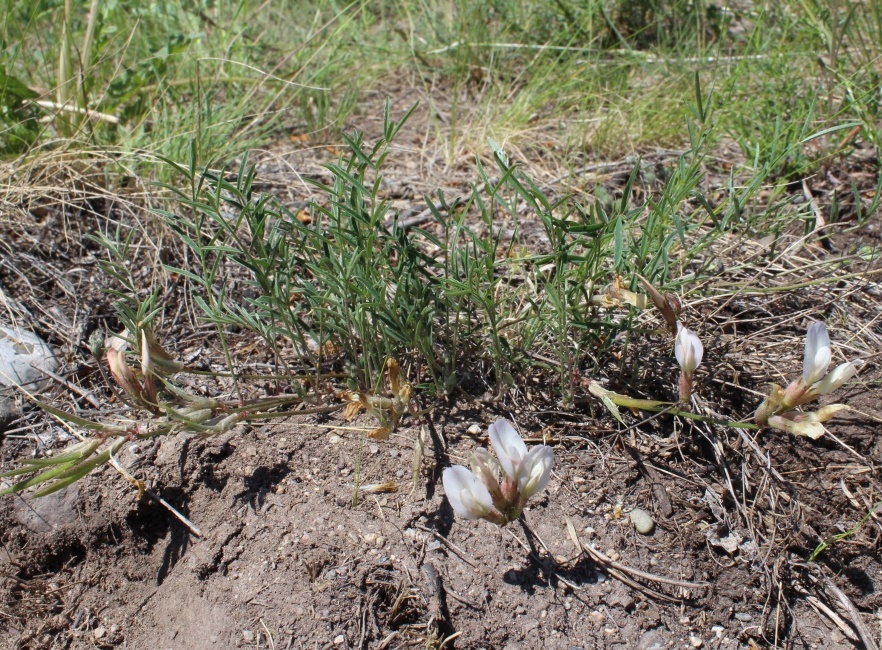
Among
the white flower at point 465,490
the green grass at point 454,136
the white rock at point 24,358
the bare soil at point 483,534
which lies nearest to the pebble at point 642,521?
the bare soil at point 483,534

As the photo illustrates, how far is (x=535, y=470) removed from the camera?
58.4 inches

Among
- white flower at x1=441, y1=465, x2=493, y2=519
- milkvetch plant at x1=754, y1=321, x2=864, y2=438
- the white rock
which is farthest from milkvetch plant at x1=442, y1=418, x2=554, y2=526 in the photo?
the white rock

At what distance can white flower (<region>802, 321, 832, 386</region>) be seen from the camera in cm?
144

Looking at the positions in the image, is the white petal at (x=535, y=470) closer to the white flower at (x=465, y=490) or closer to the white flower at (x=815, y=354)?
the white flower at (x=465, y=490)

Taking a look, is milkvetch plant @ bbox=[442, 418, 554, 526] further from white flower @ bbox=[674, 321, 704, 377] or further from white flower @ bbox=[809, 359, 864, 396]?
white flower @ bbox=[809, 359, 864, 396]

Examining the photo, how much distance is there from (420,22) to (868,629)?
2.92 metres

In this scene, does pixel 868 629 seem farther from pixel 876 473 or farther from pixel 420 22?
pixel 420 22

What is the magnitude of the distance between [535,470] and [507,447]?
0.23 ft

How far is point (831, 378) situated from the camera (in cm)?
146

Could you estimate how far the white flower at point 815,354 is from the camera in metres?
1.44

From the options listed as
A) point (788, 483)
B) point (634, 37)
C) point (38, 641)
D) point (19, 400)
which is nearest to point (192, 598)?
point (38, 641)

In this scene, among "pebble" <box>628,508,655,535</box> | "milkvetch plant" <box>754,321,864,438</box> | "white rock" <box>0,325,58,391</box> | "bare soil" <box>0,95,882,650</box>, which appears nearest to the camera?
"milkvetch plant" <box>754,321,864,438</box>

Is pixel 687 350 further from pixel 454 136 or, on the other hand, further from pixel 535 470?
pixel 454 136

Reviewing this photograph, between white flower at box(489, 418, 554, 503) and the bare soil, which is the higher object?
white flower at box(489, 418, 554, 503)
